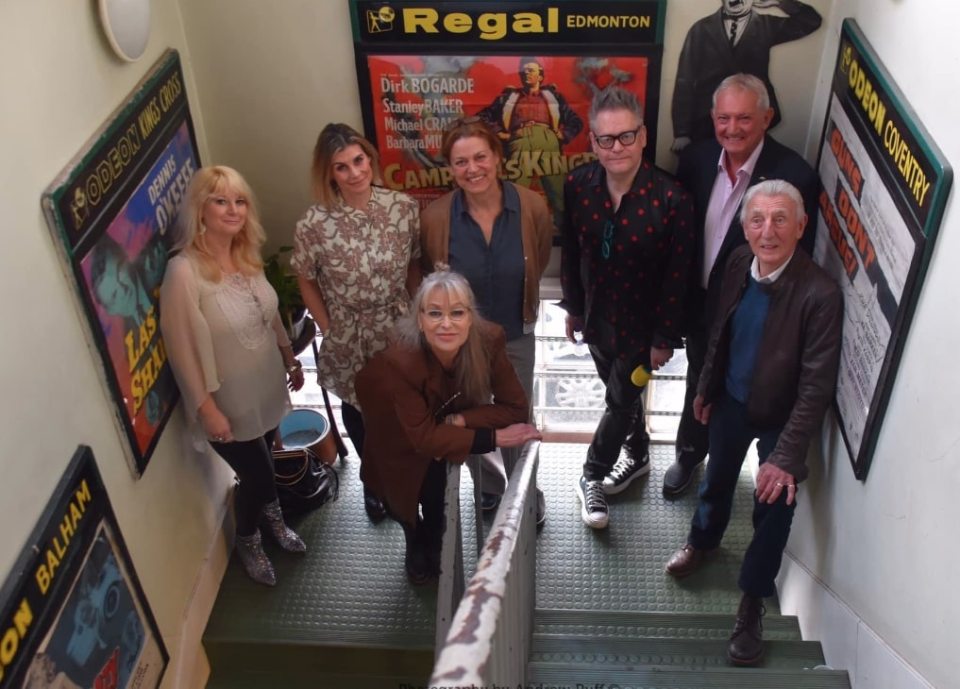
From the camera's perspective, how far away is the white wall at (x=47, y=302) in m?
1.86

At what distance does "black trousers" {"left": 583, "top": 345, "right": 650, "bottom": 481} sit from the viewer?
3188 millimetres

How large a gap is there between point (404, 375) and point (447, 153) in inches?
29.8

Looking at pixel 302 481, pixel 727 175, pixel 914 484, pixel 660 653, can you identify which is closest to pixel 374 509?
pixel 302 481

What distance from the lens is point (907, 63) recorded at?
2.17m

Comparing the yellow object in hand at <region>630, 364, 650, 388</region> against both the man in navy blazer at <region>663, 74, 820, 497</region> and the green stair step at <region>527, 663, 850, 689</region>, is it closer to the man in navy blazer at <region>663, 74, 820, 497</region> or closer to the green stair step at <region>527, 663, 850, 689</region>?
the man in navy blazer at <region>663, 74, 820, 497</region>

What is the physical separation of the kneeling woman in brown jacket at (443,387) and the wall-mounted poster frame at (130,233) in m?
0.63

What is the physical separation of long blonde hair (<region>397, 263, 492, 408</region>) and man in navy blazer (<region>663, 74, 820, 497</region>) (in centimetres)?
85

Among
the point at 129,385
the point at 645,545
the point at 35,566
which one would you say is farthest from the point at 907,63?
the point at 35,566

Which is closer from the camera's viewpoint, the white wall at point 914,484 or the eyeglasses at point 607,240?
the white wall at point 914,484

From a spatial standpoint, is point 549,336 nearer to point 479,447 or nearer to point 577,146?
point 577,146

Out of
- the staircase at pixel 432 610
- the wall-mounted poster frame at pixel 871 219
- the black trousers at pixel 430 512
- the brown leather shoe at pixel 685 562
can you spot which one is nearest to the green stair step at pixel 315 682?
the staircase at pixel 432 610

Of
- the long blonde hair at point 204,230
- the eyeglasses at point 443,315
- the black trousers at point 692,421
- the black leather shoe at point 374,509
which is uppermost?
the long blonde hair at point 204,230

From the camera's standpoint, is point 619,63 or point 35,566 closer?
point 35,566

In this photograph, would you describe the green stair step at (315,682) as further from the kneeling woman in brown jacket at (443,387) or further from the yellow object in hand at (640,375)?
the yellow object in hand at (640,375)
